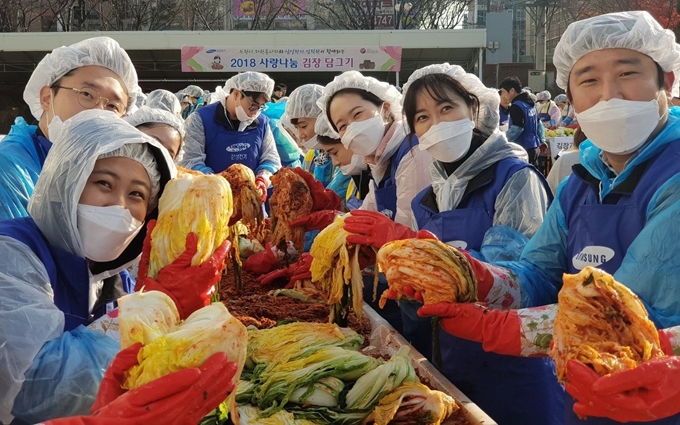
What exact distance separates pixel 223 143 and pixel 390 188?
2.92 m

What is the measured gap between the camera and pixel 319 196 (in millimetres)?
4469

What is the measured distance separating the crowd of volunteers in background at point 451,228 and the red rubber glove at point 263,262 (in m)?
0.55

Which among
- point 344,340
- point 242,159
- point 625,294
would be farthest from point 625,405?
point 242,159

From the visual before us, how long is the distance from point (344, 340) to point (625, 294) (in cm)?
127

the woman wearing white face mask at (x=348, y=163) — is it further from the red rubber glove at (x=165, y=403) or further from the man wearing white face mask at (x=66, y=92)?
the red rubber glove at (x=165, y=403)

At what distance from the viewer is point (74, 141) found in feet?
7.38

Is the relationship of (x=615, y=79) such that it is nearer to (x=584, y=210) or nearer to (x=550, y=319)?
(x=584, y=210)

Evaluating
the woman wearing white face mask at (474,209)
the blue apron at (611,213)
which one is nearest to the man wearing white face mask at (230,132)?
the woman wearing white face mask at (474,209)

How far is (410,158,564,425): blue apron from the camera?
2.84m

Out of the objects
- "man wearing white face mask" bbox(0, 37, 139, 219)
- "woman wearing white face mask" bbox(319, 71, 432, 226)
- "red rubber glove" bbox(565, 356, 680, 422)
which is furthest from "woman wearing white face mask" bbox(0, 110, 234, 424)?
"woman wearing white face mask" bbox(319, 71, 432, 226)

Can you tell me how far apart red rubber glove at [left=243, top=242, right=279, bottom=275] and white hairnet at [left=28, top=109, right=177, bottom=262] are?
2.17 m

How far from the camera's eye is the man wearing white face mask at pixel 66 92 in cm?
341

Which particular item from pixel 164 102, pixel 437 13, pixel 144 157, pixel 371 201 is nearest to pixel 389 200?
pixel 371 201

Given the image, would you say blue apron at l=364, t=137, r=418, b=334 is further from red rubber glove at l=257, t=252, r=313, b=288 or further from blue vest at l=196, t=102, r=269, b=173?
blue vest at l=196, t=102, r=269, b=173
